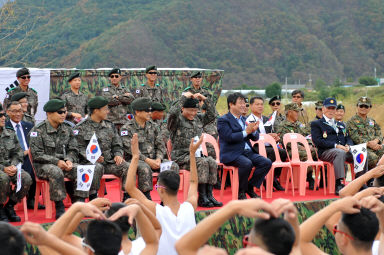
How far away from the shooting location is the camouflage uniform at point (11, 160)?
20.2 feet

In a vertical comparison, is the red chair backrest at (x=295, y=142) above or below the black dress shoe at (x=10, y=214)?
above

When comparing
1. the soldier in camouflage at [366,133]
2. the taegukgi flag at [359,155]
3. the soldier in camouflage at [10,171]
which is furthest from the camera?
the soldier in camouflage at [366,133]

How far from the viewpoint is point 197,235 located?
2791 mm

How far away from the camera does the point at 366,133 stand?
8.99 meters

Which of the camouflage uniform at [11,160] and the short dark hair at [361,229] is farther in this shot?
the camouflage uniform at [11,160]

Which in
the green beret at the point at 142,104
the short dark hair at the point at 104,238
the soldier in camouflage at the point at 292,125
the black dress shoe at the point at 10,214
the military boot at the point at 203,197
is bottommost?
the military boot at the point at 203,197

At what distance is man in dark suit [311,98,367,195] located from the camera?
845 cm

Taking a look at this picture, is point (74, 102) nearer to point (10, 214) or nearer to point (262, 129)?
point (262, 129)

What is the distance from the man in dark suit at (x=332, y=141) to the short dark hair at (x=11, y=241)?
6473 mm

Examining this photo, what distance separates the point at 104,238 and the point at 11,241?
497 mm

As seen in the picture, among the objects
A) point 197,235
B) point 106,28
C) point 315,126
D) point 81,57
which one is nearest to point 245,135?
point 315,126

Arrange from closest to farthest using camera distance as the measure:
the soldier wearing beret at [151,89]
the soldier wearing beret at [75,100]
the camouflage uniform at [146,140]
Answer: the camouflage uniform at [146,140] < the soldier wearing beret at [75,100] < the soldier wearing beret at [151,89]

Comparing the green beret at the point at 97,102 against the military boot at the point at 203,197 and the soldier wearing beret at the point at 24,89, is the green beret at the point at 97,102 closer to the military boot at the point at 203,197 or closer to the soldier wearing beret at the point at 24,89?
the military boot at the point at 203,197

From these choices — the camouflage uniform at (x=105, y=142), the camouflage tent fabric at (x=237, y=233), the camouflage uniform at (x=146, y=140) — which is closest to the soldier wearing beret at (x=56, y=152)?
the camouflage uniform at (x=105, y=142)
